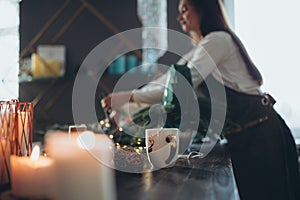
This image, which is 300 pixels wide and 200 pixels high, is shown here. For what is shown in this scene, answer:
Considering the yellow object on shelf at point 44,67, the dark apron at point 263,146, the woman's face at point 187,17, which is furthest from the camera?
the yellow object on shelf at point 44,67

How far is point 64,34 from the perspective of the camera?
64.2 inches

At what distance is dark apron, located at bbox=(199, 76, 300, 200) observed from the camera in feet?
3.44

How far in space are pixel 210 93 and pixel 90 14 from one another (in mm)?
731

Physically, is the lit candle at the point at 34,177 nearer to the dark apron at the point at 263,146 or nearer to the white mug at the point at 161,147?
the white mug at the point at 161,147

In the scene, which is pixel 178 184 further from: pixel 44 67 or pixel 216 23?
pixel 44 67

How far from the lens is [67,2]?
Result: 5.41ft

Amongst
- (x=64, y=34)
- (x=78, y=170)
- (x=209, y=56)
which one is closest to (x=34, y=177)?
(x=78, y=170)

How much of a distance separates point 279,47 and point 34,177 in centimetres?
137

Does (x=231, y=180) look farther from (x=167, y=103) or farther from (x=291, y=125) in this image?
(x=291, y=125)

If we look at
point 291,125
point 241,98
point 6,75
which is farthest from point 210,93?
point 6,75

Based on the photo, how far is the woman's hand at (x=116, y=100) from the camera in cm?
139

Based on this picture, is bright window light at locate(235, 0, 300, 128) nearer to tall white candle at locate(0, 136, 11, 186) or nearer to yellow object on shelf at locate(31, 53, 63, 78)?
yellow object on shelf at locate(31, 53, 63, 78)

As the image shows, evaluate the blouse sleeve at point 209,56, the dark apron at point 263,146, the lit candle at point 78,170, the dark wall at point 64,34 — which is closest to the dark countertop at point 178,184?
the lit candle at point 78,170

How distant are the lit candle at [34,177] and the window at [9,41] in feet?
4.49
